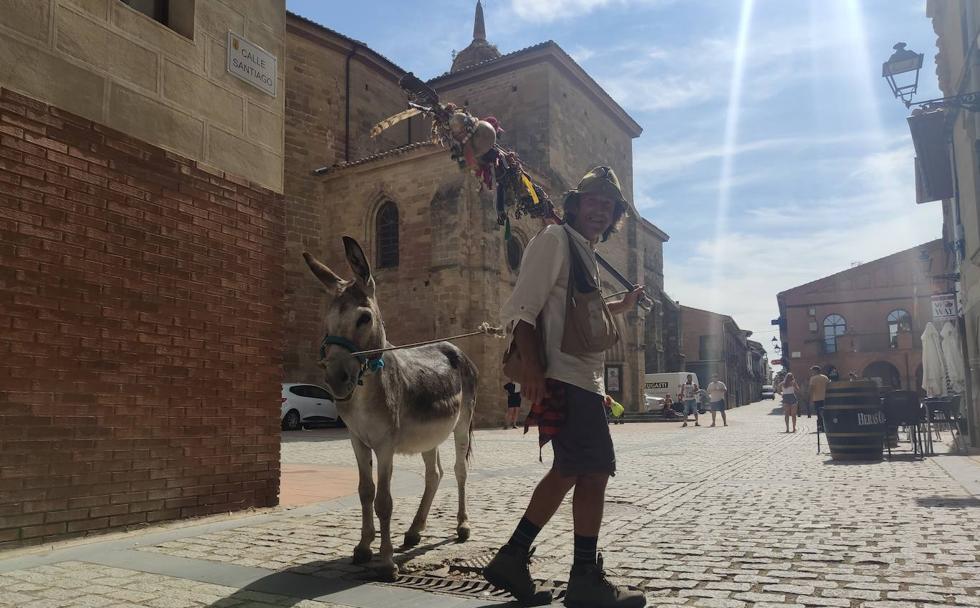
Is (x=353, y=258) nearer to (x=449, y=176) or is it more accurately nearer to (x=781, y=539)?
(x=781, y=539)

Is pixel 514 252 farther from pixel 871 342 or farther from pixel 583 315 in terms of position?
pixel 871 342

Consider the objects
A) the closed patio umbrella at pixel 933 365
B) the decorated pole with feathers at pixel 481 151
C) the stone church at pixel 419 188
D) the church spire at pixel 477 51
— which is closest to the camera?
the decorated pole with feathers at pixel 481 151

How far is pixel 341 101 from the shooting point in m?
29.6

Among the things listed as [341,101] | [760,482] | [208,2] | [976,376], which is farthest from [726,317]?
[208,2]

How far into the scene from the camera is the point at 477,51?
47219 millimetres

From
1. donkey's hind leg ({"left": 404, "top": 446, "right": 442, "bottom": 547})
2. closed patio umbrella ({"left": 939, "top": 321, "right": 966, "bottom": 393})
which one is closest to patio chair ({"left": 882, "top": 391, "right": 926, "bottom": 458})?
closed patio umbrella ({"left": 939, "top": 321, "right": 966, "bottom": 393})

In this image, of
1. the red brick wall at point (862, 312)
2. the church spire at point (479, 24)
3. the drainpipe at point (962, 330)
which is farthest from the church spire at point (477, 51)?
the drainpipe at point (962, 330)

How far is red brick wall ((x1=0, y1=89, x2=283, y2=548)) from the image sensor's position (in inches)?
192

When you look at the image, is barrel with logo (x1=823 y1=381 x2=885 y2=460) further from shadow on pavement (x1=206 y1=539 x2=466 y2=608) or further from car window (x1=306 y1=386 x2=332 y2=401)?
car window (x1=306 y1=386 x2=332 y2=401)

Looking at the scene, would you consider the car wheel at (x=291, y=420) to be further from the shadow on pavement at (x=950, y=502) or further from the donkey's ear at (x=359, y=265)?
the donkey's ear at (x=359, y=265)

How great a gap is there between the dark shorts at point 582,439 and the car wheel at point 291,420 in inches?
824

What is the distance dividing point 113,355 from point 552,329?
12.3 feet

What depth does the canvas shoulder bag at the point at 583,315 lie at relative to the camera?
355 cm

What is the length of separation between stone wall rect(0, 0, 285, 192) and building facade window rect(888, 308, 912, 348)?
58.4m
